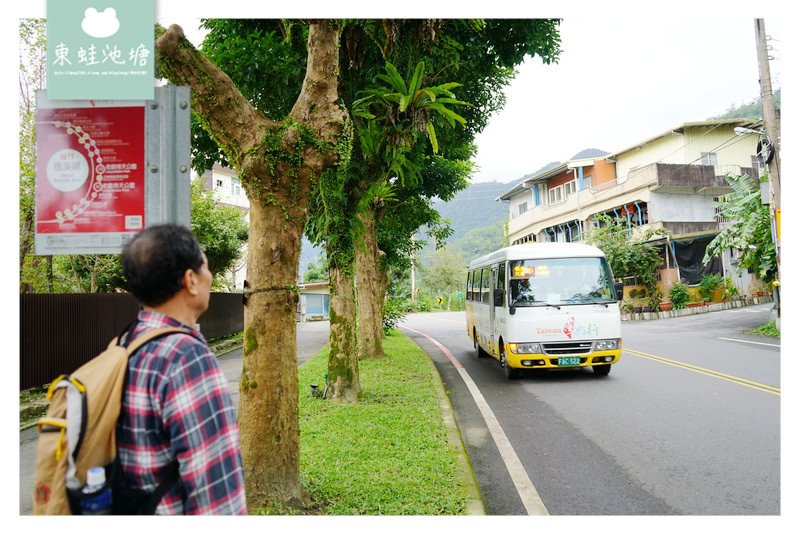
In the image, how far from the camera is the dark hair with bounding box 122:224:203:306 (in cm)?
179

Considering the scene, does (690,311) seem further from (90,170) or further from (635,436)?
(90,170)

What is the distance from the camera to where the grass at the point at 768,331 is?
14984mm

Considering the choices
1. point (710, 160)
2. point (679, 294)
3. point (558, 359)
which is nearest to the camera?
point (558, 359)

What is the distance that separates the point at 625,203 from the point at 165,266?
31.3 m

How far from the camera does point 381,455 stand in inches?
205

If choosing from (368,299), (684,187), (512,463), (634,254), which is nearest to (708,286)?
(634,254)

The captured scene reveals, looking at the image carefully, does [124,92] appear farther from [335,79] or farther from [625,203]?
[625,203]

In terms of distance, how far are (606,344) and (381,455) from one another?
5.45 metres

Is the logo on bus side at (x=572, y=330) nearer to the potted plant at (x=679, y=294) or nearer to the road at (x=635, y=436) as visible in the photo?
the road at (x=635, y=436)

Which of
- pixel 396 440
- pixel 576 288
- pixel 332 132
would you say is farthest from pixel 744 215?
pixel 332 132

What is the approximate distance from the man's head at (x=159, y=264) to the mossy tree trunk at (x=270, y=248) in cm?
201

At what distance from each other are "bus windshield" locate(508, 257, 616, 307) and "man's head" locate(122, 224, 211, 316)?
803 cm

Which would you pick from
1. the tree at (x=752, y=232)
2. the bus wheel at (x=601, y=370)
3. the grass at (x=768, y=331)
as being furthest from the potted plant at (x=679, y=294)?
the bus wheel at (x=601, y=370)

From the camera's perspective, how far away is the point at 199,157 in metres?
8.11
